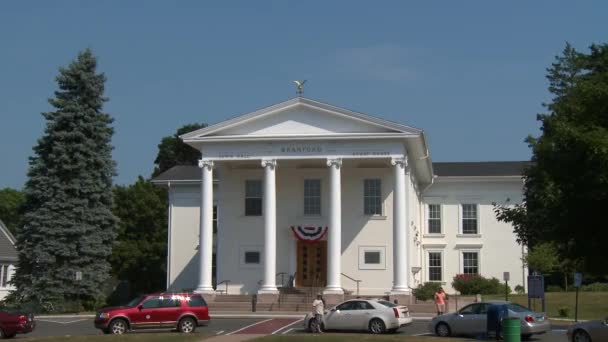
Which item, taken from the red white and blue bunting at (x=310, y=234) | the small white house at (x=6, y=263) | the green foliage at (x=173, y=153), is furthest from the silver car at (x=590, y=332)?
the green foliage at (x=173, y=153)

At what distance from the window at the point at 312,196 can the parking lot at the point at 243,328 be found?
34.9 ft

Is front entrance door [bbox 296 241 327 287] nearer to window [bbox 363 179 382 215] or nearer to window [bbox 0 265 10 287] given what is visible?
window [bbox 363 179 382 215]

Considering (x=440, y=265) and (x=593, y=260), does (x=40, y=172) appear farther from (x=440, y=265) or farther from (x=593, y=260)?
(x=593, y=260)

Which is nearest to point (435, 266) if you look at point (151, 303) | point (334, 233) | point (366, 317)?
point (334, 233)

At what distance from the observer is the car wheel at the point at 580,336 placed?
2502cm

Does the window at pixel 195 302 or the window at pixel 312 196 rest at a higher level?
the window at pixel 312 196

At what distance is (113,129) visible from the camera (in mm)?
50406

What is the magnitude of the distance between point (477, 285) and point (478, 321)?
2706 centimetres

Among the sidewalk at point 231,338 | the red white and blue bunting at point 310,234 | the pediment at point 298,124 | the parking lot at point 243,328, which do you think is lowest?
the parking lot at point 243,328

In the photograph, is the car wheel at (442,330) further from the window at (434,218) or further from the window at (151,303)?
the window at (434,218)

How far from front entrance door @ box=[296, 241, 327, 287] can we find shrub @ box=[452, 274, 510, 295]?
12.1 metres

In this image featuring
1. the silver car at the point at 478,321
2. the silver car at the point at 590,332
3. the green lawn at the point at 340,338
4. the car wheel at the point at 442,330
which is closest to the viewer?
the silver car at the point at 590,332

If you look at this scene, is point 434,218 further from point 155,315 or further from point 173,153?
point 173,153

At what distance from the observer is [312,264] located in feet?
158
